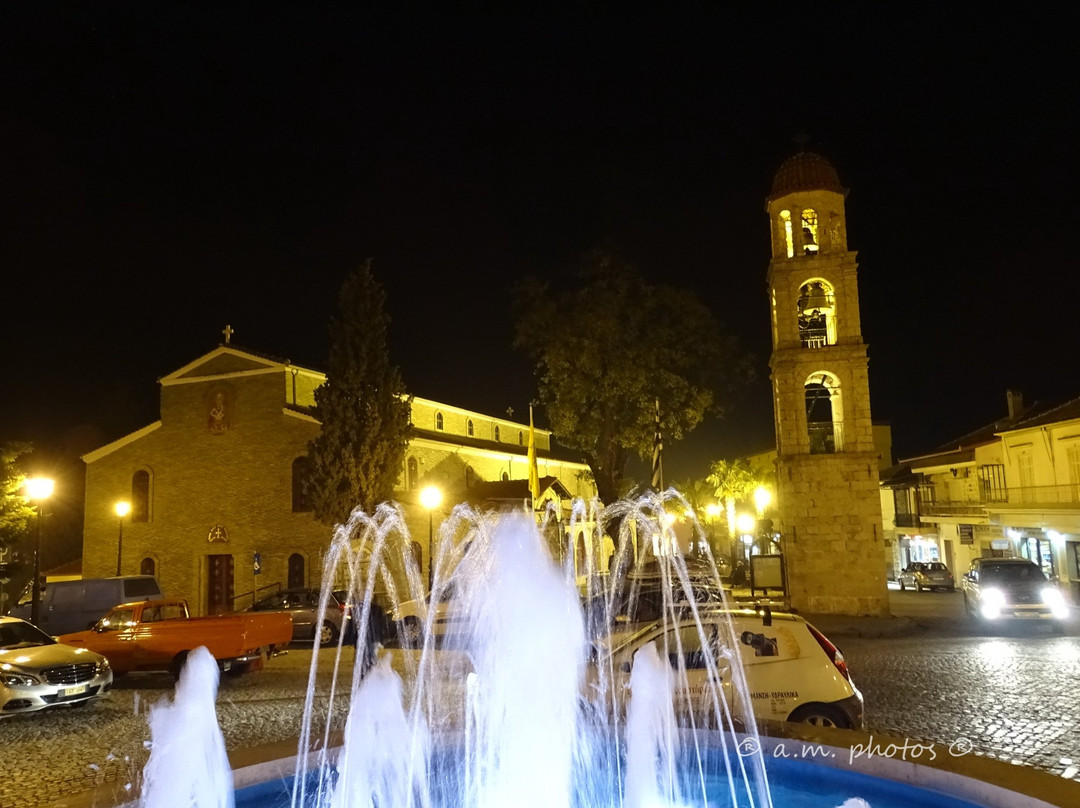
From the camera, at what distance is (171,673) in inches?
626

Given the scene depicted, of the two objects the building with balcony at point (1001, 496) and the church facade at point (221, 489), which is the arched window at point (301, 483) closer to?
the church facade at point (221, 489)

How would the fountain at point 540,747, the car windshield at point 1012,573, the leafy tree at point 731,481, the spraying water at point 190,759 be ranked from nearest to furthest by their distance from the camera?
the spraying water at point 190,759 < the fountain at point 540,747 < the car windshield at point 1012,573 < the leafy tree at point 731,481

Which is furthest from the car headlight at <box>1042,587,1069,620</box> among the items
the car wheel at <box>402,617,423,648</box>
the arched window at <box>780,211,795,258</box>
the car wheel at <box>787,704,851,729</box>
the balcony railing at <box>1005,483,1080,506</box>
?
the car wheel at <box>402,617,423,648</box>

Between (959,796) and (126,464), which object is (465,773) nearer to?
(959,796)

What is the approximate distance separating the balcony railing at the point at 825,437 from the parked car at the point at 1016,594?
207 inches

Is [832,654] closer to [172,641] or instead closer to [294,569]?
[172,641]

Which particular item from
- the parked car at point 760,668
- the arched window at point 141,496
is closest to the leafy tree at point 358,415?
the arched window at point 141,496

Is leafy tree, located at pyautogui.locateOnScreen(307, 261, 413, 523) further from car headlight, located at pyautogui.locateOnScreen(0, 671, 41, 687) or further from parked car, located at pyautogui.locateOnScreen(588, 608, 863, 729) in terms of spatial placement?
parked car, located at pyautogui.locateOnScreen(588, 608, 863, 729)

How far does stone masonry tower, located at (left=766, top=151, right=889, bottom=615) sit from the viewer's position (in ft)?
76.4

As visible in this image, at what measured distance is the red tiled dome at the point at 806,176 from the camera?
24.9 m

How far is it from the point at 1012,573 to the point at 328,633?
19.1m

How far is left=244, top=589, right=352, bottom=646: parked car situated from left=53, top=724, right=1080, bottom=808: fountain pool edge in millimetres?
14910

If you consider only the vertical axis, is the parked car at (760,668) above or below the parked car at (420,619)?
above

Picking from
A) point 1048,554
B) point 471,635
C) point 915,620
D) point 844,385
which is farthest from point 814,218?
point 1048,554
